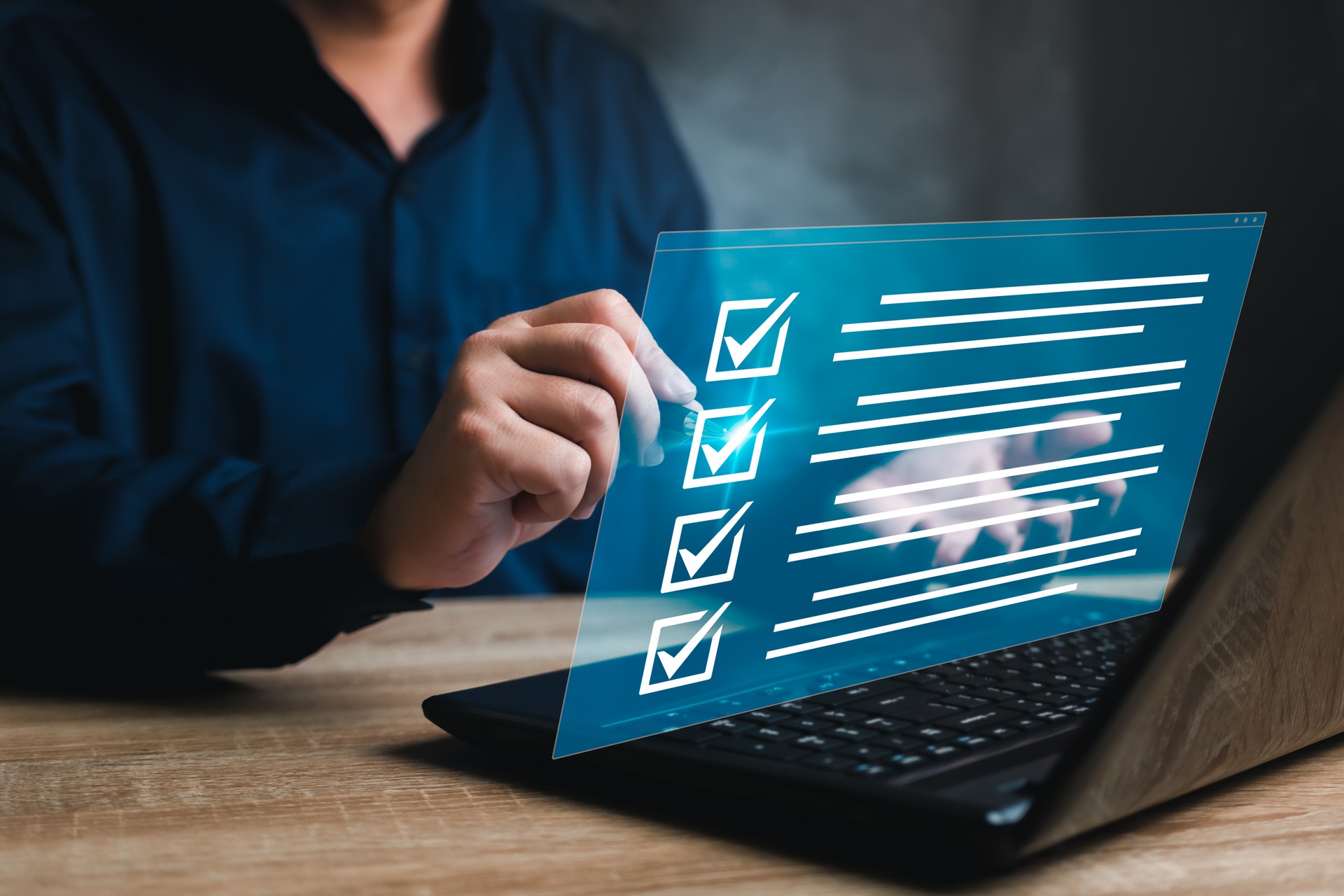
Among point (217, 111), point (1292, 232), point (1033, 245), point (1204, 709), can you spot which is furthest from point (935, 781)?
point (1292, 232)

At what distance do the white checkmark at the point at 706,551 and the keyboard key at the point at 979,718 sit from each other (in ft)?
0.30

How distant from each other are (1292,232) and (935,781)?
2151 mm

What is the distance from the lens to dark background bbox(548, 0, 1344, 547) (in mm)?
2045

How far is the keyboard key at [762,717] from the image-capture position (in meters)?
0.35

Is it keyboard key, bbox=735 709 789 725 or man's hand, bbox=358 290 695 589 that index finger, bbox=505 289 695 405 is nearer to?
man's hand, bbox=358 290 695 589

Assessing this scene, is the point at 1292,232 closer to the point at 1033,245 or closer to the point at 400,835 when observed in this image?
the point at 1033,245

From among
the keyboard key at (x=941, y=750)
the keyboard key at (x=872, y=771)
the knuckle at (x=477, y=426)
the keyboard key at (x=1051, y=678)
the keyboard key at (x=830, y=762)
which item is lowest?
the keyboard key at (x=830, y=762)

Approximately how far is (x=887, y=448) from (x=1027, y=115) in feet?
7.09

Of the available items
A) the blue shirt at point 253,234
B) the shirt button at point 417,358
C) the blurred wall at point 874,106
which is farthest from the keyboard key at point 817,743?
the blurred wall at point 874,106

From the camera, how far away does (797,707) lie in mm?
366

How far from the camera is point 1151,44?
2.14 meters

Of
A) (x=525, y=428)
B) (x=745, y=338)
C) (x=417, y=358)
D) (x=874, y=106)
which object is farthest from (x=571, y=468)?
(x=874, y=106)

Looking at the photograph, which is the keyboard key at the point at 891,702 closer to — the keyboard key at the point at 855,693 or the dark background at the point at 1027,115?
the keyboard key at the point at 855,693

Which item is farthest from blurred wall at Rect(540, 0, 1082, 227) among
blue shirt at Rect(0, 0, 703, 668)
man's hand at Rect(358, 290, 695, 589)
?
man's hand at Rect(358, 290, 695, 589)
